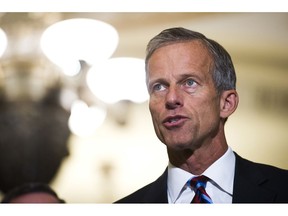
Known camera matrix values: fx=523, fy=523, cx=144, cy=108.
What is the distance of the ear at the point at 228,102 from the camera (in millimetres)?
1658

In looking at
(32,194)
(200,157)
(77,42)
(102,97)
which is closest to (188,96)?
(200,157)

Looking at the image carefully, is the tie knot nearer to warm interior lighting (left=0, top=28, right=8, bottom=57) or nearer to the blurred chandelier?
the blurred chandelier

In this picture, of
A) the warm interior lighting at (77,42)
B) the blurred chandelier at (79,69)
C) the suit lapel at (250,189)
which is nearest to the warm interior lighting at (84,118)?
the blurred chandelier at (79,69)

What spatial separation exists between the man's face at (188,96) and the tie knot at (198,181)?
97 mm

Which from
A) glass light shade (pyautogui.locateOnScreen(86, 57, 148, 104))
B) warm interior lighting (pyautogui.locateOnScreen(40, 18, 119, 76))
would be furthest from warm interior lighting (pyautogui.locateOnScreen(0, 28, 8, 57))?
glass light shade (pyautogui.locateOnScreen(86, 57, 148, 104))

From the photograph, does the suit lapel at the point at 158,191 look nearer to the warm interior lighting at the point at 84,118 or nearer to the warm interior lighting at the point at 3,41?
the warm interior lighting at the point at 84,118

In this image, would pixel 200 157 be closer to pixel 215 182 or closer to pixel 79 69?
pixel 215 182

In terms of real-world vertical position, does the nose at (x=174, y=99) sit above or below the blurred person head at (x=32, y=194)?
above

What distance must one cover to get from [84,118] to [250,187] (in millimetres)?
583

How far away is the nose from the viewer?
1.62m

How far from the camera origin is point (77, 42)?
5.83 feet

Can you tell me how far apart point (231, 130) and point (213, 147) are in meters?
0.09
